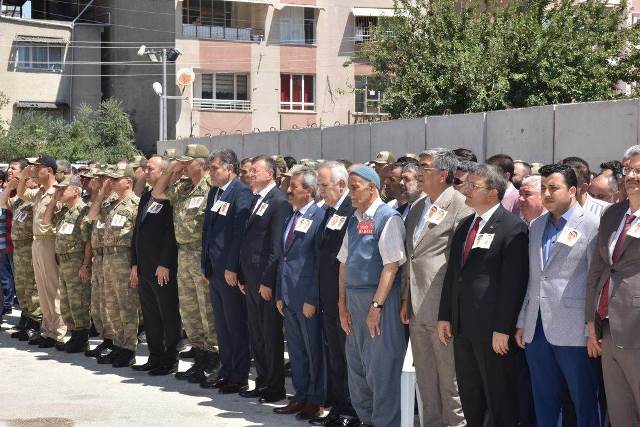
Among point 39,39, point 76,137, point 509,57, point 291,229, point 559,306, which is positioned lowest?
point 559,306

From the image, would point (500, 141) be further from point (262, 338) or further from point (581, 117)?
point (262, 338)

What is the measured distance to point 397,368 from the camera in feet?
25.1

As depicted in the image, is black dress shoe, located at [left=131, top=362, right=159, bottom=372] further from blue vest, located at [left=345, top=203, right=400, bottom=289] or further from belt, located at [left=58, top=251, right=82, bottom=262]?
blue vest, located at [left=345, top=203, right=400, bottom=289]

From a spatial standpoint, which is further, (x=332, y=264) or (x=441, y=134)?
(x=441, y=134)

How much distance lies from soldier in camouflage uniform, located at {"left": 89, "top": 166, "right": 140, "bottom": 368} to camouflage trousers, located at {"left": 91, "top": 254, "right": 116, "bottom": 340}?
15 cm

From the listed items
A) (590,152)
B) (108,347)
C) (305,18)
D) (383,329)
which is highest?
(305,18)

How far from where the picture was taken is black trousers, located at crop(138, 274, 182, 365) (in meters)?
10.7

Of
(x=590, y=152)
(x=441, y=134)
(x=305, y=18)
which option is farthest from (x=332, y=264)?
(x=305, y=18)

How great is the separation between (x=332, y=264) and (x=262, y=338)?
1613mm

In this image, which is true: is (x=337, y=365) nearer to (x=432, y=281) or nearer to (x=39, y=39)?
(x=432, y=281)

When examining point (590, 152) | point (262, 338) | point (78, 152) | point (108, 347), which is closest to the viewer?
point (262, 338)

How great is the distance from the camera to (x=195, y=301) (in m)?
10.3

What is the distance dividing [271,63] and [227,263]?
33.0 meters

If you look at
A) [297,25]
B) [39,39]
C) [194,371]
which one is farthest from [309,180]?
[39,39]
